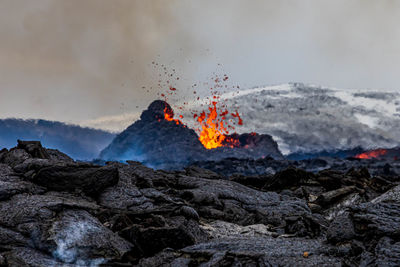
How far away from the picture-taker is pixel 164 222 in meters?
→ 17.0

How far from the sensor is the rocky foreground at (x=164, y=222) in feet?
44.3

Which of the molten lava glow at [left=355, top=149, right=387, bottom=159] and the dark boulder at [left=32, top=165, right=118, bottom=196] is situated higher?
the dark boulder at [left=32, top=165, right=118, bottom=196]

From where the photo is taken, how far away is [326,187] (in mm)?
32375

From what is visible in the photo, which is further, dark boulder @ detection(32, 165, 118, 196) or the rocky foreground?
dark boulder @ detection(32, 165, 118, 196)

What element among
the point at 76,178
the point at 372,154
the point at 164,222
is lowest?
the point at 372,154

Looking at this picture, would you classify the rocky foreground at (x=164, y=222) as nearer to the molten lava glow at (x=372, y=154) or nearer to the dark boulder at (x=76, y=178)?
the dark boulder at (x=76, y=178)

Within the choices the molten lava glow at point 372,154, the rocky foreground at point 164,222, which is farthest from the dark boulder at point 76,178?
the molten lava glow at point 372,154

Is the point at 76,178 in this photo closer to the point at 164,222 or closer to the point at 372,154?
the point at 164,222

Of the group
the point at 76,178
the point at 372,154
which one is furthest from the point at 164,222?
the point at 372,154

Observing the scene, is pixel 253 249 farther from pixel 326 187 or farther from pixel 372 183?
pixel 372 183

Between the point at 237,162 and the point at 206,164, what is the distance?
1266 cm

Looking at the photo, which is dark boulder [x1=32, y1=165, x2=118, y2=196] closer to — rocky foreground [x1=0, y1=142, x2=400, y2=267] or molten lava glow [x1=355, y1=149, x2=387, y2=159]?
rocky foreground [x1=0, y1=142, x2=400, y2=267]

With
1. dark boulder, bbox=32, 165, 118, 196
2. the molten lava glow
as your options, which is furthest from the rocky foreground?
the molten lava glow

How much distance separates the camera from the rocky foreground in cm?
1351
